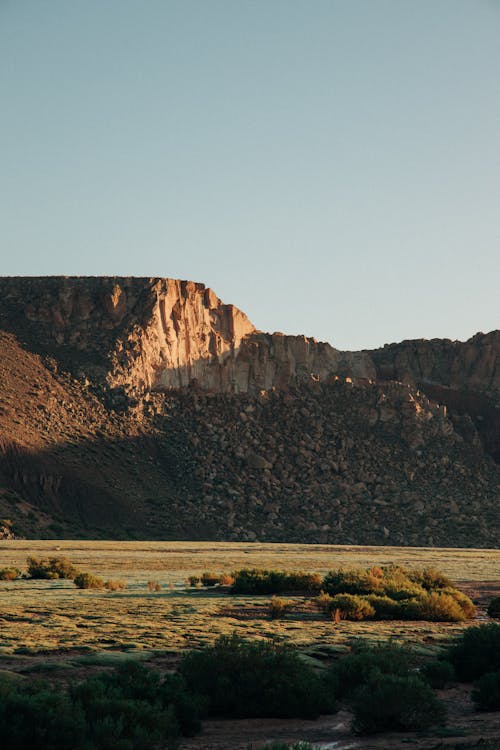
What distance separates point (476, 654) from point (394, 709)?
509cm

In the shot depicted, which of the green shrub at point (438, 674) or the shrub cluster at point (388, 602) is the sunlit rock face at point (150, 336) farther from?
the green shrub at point (438, 674)

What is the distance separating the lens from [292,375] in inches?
4279

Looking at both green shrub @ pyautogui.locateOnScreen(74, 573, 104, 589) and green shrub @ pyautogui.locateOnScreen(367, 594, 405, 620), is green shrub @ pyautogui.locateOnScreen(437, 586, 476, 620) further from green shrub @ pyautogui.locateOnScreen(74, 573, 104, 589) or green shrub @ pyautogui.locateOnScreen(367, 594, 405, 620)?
green shrub @ pyautogui.locateOnScreen(74, 573, 104, 589)

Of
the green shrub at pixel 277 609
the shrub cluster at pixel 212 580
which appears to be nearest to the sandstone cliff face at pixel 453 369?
the shrub cluster at pixel 212 580

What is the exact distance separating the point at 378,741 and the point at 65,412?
79.4 metres

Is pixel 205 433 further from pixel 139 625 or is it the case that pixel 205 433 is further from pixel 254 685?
pixel 254 685

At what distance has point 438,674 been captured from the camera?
1611cm

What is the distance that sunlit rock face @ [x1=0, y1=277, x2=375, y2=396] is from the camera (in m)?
95.8

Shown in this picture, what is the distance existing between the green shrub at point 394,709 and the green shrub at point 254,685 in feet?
3.44

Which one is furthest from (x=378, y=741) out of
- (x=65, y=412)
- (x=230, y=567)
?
(x=65, y=412)

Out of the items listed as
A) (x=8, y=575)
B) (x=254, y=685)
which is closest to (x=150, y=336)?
(x=8, y=575)

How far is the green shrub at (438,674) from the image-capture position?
1600 cm

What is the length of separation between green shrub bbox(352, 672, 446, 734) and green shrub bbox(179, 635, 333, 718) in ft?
3.44

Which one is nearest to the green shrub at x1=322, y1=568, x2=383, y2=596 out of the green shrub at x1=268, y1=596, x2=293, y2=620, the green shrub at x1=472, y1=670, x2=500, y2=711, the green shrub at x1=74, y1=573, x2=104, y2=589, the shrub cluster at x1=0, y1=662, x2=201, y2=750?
the green shrub at x1=268, y1=596, x2=293, y2=620
